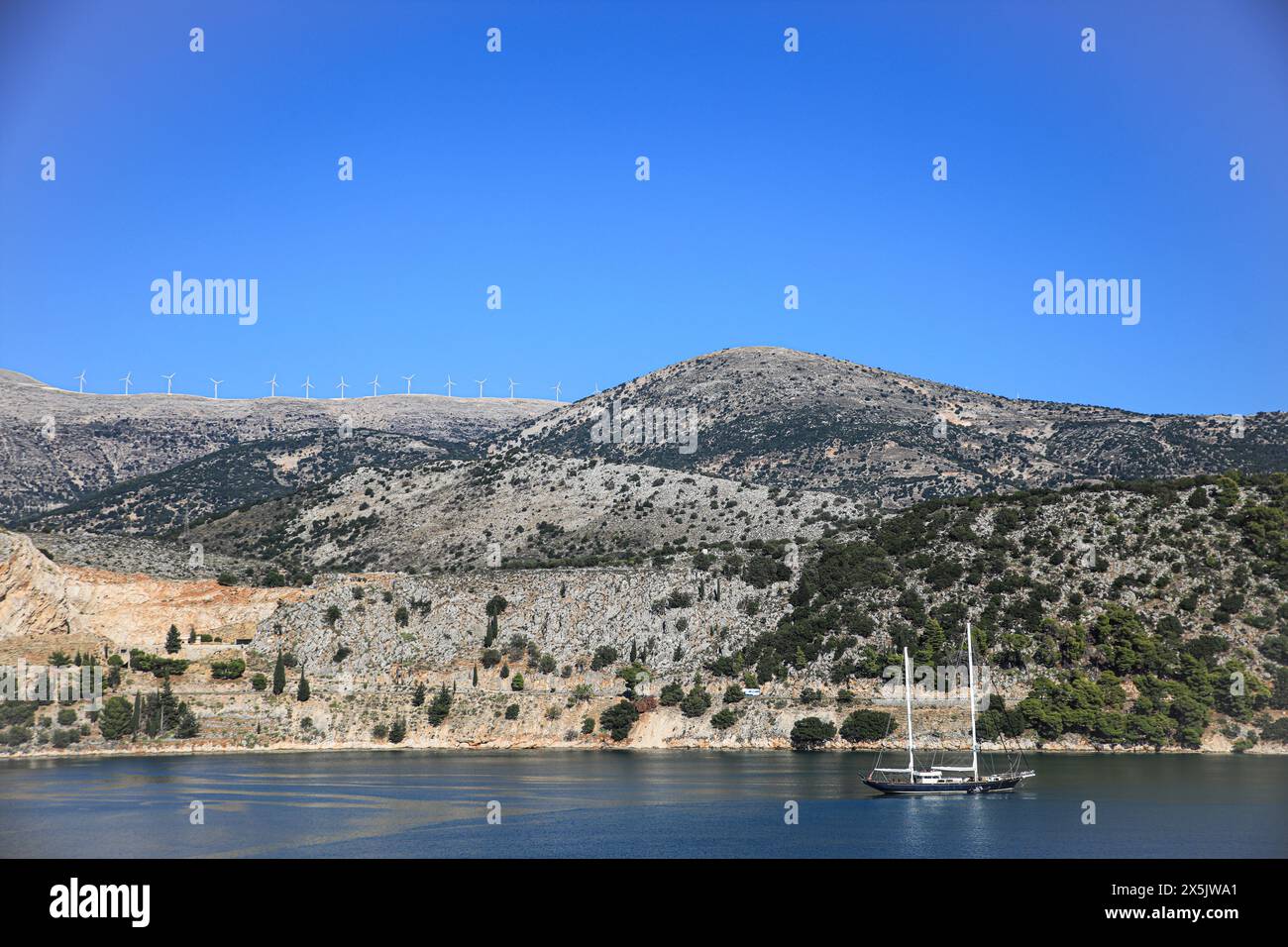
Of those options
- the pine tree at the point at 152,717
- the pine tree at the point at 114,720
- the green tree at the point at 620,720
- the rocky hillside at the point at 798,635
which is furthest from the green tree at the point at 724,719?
the pine tree at the point at 114,720

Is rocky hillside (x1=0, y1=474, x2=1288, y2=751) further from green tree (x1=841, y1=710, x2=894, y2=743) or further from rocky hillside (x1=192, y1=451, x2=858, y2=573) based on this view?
rocky hillside (x1=192, y1=451, x2=858, y2=573)

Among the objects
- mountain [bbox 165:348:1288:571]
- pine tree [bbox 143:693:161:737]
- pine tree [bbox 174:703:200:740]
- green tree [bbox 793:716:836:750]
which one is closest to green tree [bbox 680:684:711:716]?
green tree [bbox 793:716:836:750]

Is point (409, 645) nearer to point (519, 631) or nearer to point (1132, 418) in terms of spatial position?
point (519, 631)

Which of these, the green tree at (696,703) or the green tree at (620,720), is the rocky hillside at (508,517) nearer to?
the green tree at (620,720)

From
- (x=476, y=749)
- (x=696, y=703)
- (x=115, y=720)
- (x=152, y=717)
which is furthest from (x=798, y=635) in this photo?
(x=115, y=720)

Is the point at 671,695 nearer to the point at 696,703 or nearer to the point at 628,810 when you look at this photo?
the point at 696,703
